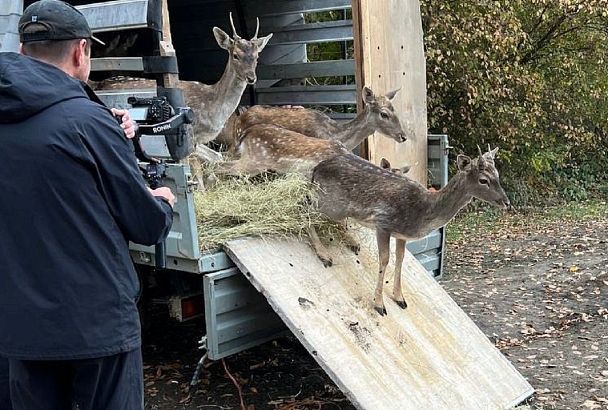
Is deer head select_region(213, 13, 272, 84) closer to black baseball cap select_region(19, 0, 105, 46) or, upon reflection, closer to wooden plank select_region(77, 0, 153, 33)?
wooden plank select_region(77, 0, 153, 33)

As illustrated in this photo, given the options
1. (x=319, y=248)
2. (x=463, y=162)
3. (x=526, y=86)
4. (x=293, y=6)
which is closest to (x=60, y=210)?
(x=319, y=248)

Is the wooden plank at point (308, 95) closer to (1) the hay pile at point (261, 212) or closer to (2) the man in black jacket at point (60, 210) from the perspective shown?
(1) the hay pile at point (261, 212)

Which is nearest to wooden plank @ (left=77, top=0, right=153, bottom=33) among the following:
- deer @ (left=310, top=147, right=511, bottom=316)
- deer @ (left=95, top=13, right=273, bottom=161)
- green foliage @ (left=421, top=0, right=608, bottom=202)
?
deer @ (left=310, top=147, right=511, bottom=316)

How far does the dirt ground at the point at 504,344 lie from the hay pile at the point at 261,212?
104 cm

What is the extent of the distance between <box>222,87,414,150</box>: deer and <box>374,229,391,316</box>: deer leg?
1497mm

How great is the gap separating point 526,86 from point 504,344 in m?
7.38

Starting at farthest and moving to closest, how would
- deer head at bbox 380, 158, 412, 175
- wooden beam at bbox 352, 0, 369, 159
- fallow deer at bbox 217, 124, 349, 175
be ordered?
wooden beam at bbox 352, 0, 369, 159 → deer head at bbox 380, 158, 412, 175 → fallow deer at bbox 217, 124, 349, 175

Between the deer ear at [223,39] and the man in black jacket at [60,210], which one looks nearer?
the man in black jacket at [60,210]

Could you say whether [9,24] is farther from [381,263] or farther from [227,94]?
[381,263]

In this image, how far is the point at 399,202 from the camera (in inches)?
210

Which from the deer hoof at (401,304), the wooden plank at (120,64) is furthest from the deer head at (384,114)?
the wooden plank at (120,64)

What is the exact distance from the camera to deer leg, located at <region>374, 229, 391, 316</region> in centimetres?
510

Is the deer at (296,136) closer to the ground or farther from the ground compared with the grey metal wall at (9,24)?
closer to the ground

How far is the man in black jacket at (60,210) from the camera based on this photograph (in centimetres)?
264
